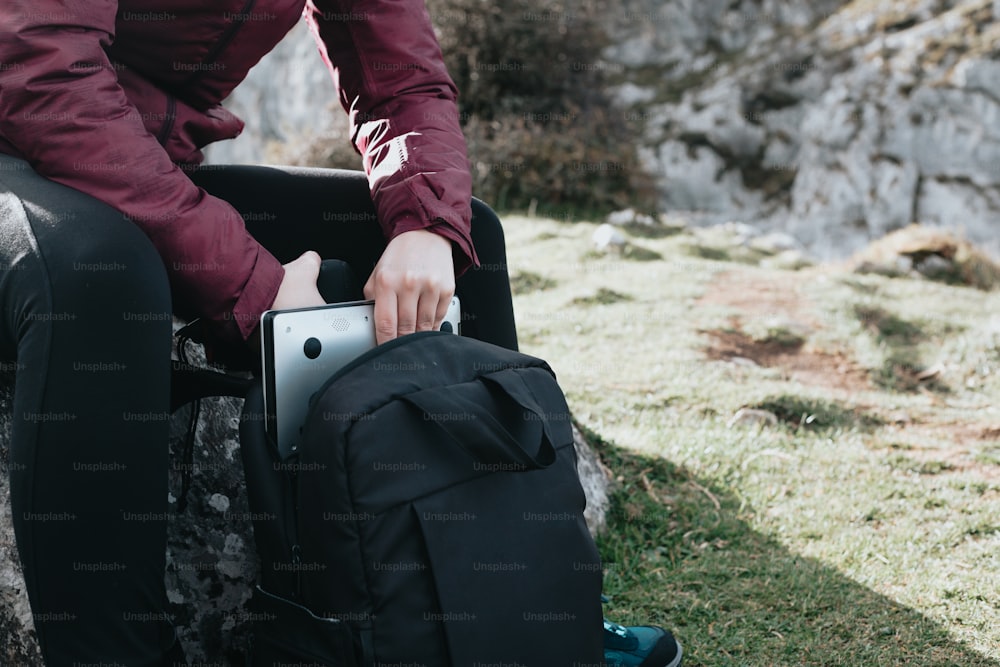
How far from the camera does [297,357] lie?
48.3 inches

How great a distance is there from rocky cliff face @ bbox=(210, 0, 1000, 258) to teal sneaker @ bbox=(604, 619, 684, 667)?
12.8 m

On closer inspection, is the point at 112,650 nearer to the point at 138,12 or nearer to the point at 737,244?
the point at 138,12

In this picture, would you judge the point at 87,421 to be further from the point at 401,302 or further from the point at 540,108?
the point at 540,108

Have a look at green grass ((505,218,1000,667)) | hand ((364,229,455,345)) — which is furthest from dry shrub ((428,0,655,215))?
hand ((364,229,455,345))

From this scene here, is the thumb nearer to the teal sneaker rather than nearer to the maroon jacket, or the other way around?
the maroon jacket

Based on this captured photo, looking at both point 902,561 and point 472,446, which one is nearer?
point 472,446

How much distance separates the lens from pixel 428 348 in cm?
125

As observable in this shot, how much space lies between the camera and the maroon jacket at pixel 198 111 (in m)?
1.20

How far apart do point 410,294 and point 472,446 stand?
0.31 meters

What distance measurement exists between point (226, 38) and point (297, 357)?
0.63 meters

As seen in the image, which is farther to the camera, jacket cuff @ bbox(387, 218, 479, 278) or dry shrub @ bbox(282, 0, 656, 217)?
dry shrub @ bbox(282, 0, 656, 217)

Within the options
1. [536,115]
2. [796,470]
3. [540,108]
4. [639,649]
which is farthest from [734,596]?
[540,108]

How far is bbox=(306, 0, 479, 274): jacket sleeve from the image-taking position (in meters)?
1.48

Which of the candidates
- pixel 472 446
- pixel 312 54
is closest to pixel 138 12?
pixel 472 446
